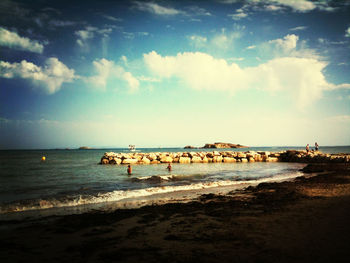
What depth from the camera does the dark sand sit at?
A: 442 centimetres

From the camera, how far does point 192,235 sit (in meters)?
5.50

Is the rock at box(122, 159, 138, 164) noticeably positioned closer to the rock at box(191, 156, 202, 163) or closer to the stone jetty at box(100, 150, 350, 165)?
the stone jetty at box(100, 150, 350, 165)

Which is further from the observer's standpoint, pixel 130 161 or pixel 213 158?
pixel 213 158

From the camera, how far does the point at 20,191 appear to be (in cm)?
1273

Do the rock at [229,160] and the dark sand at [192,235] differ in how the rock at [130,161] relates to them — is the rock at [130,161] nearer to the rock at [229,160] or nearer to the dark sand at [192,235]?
the rock at [229,160]

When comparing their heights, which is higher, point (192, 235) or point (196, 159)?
point (192, 235)

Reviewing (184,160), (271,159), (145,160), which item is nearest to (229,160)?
(271,159)

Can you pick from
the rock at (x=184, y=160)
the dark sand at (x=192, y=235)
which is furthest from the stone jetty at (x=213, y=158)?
the dark sand at (x=192, y=235)

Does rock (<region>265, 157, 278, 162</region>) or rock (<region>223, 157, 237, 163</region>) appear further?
rock (<region>265, 157, 278, 162</region>)

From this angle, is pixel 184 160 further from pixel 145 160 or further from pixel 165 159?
pixel 145 160

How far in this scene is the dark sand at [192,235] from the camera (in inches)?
174

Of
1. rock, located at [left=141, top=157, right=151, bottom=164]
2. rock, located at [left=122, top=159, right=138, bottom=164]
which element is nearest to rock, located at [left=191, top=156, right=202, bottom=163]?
rock, located at [left=141, top=157, right=151, bottom=164]

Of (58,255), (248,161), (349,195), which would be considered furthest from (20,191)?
(248,161)

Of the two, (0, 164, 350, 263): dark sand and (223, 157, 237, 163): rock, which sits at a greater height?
(0, 164, 350, 263): dark sand
